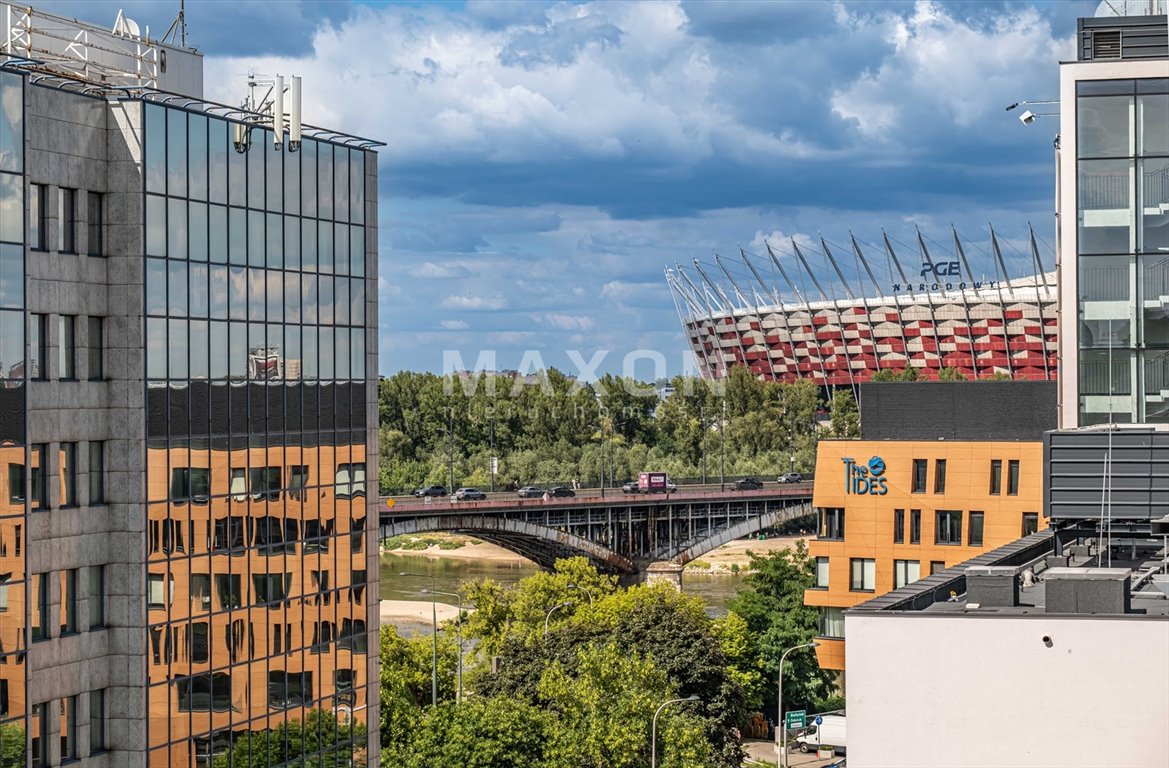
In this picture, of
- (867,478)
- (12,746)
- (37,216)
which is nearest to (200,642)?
(12,746)

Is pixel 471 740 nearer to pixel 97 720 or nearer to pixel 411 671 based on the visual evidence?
pixel 97 720

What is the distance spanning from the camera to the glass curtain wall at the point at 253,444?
4247 centimetres

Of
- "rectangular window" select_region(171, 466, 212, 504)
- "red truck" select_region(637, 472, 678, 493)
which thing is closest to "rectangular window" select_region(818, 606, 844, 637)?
"rectangular window" select_region(171, 466, 212, 504)

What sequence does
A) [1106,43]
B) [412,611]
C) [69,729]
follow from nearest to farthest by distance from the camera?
1. [69,729]
2. [1106,43]
3. [412,611]

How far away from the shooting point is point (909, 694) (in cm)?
2442

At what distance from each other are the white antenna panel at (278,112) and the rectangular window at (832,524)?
118 ft

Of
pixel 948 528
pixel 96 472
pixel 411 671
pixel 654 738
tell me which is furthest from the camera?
pixel 411 671

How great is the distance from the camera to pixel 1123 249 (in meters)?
43.9

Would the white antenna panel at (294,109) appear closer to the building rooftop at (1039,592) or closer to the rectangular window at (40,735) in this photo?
the rectangular window at (40,735)

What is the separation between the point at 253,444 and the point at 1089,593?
27683mm

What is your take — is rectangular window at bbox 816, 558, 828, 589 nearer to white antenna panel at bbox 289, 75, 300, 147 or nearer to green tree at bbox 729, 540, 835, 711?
green tree at bbox 729, 540, 835, 711

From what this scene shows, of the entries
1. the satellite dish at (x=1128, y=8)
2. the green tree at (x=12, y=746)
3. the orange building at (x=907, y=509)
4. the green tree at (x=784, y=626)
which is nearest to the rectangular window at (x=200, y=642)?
the green tree at (x=12, y=746)

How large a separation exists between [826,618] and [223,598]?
35.8m

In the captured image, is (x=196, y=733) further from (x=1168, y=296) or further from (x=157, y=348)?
(x=1168, y=296)
